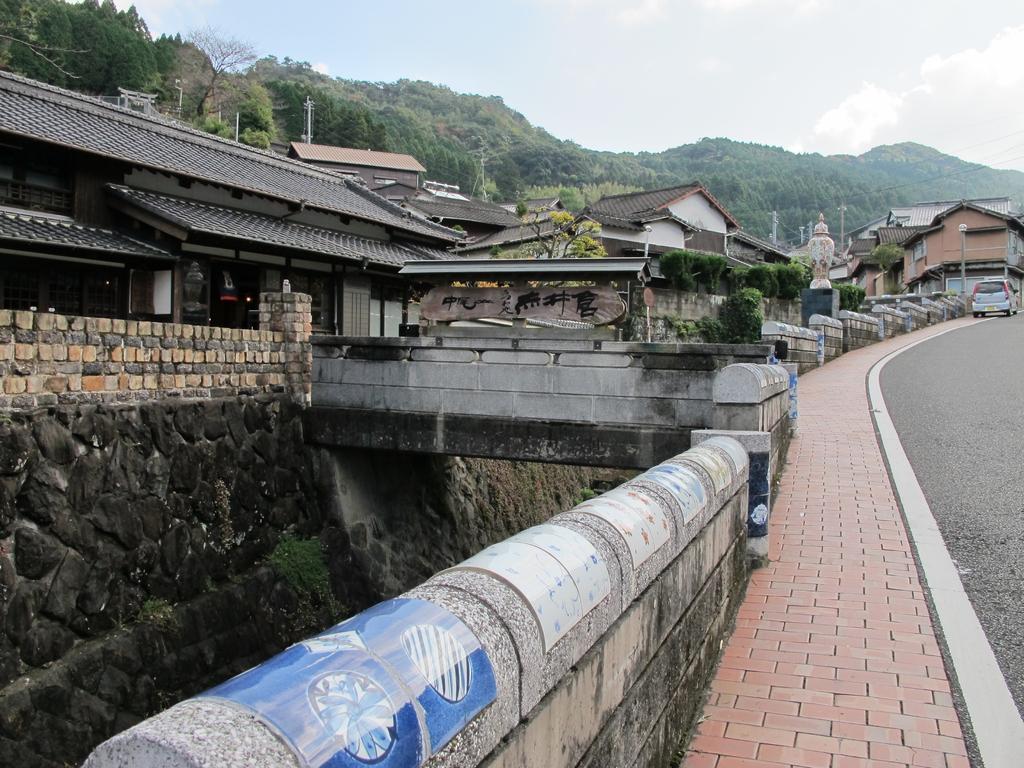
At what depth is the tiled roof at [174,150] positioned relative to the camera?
46.6 feet

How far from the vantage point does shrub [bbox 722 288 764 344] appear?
31578mm

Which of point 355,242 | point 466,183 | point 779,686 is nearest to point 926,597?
point 779,686

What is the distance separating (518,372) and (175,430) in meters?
4.56

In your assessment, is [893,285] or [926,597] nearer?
[926,597]

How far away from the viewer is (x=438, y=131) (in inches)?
4759

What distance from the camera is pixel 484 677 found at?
6.77ft

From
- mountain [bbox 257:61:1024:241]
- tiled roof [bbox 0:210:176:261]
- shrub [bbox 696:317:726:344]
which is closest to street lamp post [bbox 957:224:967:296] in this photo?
shrub [bbox 696:317:726:344]

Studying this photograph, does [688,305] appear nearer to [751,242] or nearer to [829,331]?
[829,331]

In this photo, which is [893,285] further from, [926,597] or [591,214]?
[926,597]

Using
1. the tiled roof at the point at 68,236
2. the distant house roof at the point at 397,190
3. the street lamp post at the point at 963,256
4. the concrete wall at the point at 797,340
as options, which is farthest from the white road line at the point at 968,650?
the distant house roof at the point at 397,190

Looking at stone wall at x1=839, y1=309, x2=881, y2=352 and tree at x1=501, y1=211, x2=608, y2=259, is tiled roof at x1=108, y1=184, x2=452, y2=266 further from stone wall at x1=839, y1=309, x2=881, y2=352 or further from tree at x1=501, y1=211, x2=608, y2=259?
stone wall at x1=839, y1=309, x2=881, y2=352

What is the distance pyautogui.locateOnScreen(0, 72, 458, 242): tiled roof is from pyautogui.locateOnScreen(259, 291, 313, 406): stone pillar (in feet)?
17.3

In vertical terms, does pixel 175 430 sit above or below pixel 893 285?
below

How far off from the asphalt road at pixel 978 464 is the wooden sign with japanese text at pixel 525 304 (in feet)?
15.5
